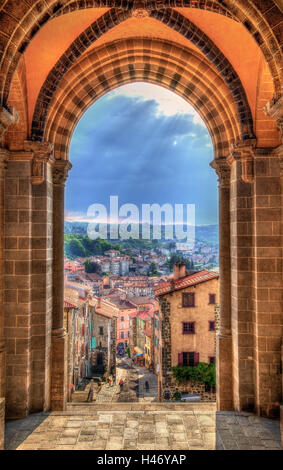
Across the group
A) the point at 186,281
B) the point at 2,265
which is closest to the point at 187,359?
the point at 186,281

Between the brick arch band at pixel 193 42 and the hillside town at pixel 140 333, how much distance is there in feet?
27.0

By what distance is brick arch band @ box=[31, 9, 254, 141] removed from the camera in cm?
529

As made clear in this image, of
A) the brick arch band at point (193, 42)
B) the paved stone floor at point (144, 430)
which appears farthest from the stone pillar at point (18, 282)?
the brick arch band at point (193, 42)

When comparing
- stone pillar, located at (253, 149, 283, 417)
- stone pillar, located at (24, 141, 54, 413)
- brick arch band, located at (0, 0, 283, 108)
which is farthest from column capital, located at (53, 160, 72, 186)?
stone pillar, located at (253, 149, 283, 417)

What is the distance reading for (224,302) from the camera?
6.15 meters

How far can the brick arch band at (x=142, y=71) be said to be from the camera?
6.16 metres

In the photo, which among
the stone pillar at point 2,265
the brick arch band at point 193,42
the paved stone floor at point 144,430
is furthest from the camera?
the brick arch band at point 193,42

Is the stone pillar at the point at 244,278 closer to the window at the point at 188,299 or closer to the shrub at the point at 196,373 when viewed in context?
the window at the point at 188,299

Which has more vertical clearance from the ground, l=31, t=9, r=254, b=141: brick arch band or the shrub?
l=31, t=9, r=254, b=141: brick arch band

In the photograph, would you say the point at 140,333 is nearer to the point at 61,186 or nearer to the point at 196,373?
the point at 196,373

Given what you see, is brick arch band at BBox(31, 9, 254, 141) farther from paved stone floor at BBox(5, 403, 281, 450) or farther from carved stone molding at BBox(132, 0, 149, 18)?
paved stone floor at BBox(5, 403, 281, 450)

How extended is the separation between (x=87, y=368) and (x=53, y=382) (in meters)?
17.0

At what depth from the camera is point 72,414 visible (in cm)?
544

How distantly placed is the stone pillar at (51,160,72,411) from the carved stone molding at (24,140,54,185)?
1.84 feet
